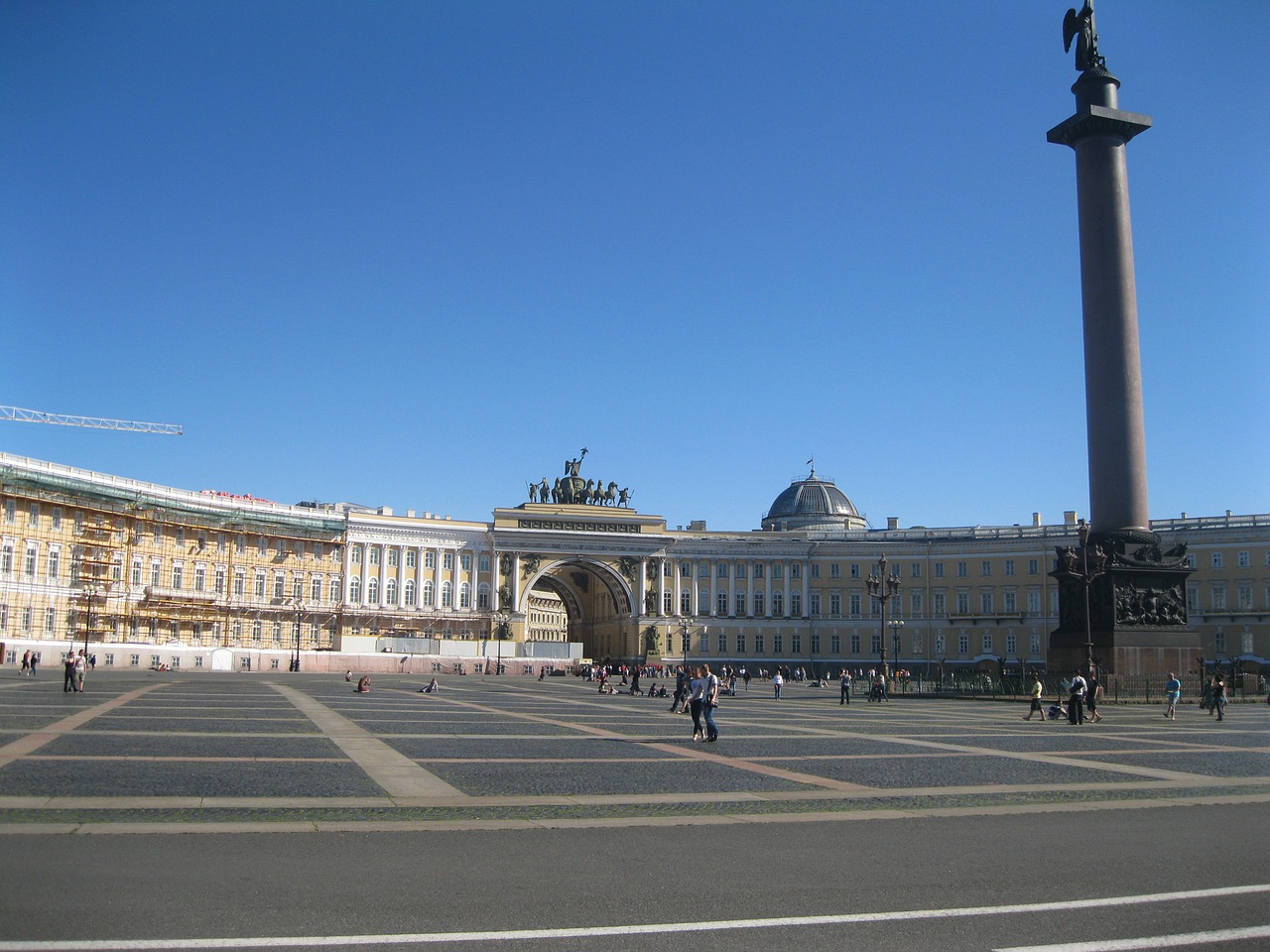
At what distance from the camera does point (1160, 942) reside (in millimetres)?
8047

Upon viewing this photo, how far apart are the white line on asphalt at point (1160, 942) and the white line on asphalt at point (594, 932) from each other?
0.16 ft

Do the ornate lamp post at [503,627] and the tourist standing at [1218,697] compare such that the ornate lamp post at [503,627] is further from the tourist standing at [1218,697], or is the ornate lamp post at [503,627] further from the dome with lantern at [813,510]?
the tourist standing at [1218,697]

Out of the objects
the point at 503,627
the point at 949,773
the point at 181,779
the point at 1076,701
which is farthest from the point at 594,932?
the point at 503,627

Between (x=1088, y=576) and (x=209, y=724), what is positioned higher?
(x=1088, y=576)

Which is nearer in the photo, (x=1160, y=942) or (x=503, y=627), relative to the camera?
(x=1160, y=942)

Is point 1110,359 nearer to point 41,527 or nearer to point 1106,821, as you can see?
point 1106,821

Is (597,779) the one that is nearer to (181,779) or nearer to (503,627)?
(181,779)

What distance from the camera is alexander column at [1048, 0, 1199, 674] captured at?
139ft

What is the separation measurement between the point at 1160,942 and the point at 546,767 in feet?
39.4

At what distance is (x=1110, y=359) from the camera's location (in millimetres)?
42781

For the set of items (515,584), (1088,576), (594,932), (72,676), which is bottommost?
(594,932)

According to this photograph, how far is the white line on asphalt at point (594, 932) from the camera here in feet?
24.5

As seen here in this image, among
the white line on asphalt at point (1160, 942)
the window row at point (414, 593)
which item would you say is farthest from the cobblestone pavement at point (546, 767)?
the window row at point (414, 593)

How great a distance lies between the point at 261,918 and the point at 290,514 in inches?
3795
